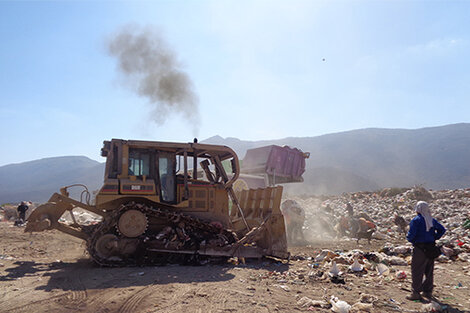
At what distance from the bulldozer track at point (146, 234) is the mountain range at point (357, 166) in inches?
1425

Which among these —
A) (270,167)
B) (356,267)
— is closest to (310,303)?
(356,267)

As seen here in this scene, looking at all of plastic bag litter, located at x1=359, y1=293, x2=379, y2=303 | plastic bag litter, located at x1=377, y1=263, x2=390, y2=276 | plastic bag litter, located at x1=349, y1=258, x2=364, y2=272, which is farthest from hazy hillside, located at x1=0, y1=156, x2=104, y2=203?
plastic bag litter, located at x1=359, y1=293, x2=379, y2=303

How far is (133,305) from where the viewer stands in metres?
3.95

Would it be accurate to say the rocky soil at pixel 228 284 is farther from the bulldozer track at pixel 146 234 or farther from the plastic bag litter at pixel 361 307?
the bulldozer track at pixel 146 234

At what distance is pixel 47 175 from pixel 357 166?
7786cm

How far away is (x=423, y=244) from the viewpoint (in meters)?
4.74

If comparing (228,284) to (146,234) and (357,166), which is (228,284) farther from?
(357,166)

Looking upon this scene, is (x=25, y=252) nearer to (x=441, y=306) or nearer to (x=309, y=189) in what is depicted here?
(x=441, y=306)

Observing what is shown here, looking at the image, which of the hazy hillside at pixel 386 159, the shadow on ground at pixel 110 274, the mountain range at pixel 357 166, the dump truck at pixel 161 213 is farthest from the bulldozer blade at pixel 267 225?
the hazy hillside at pixel 386 159

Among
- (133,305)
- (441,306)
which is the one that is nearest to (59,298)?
(133,305)

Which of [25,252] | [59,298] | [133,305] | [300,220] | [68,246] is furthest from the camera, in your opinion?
[300,220]

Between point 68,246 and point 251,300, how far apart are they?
23.6ft

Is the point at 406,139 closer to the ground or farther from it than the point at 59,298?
farther from it

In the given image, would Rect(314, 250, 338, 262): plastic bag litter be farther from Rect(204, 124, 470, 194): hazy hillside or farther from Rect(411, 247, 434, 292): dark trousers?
Rect(204, 124, 470, 194): hazy hillside
